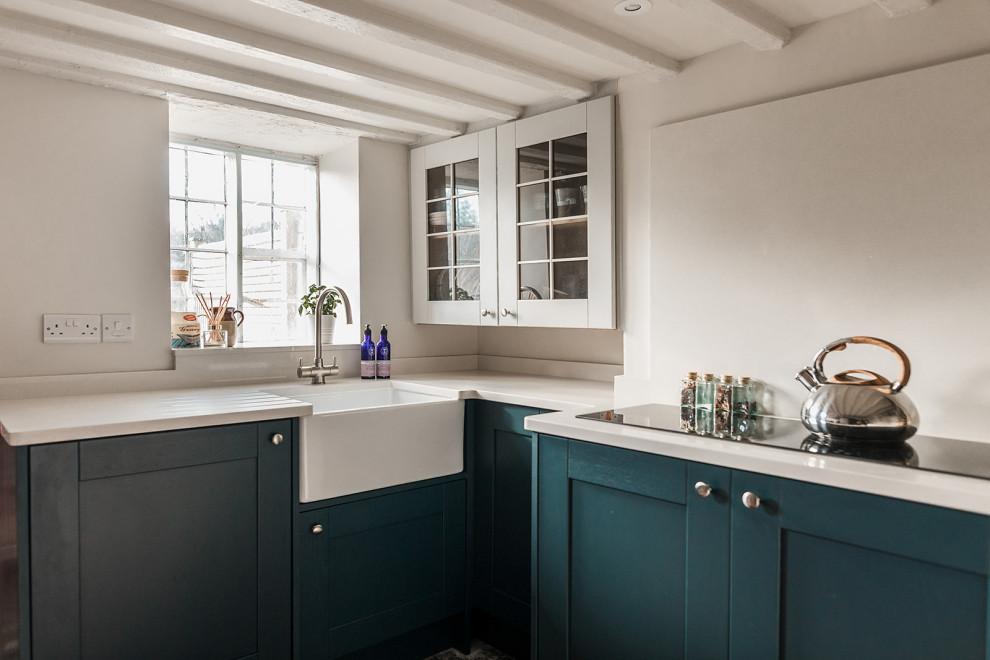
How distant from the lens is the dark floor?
2.54 metres

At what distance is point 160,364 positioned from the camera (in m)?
2.63

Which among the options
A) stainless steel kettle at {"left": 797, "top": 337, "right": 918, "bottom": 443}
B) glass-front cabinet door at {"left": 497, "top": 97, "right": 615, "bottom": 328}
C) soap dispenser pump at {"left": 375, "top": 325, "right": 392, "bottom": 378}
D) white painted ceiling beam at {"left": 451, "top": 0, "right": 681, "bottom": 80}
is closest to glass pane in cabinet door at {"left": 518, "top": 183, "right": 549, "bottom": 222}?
glass-front cabinet door at {"left": 497, "top": 97, "right": 615, "bottom": 328}

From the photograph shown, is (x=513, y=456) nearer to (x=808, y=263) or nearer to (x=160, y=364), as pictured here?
(x=808, y=263)

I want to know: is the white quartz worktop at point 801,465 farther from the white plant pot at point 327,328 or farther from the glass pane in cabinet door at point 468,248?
the white plant pot at point 327,328

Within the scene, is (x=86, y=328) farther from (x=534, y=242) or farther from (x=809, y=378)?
(x=809, y=378)

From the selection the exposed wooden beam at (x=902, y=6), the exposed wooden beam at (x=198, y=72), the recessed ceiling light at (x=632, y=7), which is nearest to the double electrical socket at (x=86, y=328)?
the exposed wooden beam at (x=198, y=72)

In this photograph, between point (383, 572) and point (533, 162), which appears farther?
point (533, 162)

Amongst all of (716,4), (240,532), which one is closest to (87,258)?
(240,532)

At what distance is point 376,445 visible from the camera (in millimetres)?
2316

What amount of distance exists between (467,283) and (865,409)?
1.84 meters

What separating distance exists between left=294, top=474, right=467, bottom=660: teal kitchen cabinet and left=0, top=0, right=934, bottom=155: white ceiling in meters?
1.48

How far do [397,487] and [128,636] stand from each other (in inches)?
35.3

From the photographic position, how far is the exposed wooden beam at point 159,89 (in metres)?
2.26

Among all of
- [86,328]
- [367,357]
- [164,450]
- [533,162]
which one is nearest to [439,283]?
[367,357]
